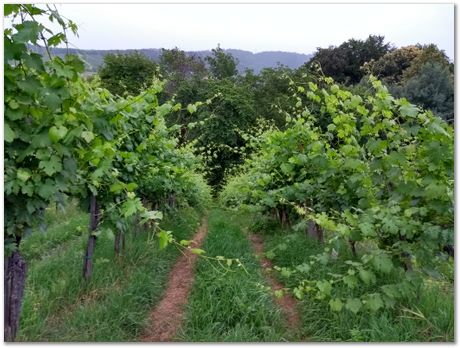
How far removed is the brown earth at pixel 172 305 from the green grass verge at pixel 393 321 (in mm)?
1169

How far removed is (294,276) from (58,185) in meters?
3.31

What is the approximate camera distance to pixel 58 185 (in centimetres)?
224

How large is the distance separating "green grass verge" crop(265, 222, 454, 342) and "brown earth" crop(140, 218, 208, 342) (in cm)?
117

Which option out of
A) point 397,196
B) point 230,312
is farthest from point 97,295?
point 397,196

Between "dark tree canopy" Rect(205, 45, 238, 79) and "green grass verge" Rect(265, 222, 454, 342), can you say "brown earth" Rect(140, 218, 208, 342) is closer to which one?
"green grass verge" Rect(265, 222, 454, 342)

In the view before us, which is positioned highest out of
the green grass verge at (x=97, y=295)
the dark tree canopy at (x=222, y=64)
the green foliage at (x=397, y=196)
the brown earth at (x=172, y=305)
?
the dark tree canopy at (x=222, y=64)

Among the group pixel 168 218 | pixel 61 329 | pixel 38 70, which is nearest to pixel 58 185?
pixel 38 70

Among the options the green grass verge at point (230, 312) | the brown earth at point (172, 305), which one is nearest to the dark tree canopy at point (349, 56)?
the brown earth at point (172, 305)

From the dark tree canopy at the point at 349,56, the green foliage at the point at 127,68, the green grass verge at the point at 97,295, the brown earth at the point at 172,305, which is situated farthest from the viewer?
the dark tree canopy at the point at 349,56

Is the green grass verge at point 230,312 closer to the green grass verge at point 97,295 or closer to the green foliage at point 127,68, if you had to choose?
the green grass verge at point 97,295

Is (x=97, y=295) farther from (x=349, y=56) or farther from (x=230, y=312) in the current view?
(x=349, y=56)

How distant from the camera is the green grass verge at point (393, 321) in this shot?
3.22 meters

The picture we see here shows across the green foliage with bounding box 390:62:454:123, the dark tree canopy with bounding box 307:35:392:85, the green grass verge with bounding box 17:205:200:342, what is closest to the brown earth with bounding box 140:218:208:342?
the green grass verge with bounding box 17:205:200:342

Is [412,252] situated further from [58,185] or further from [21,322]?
[21,322]
